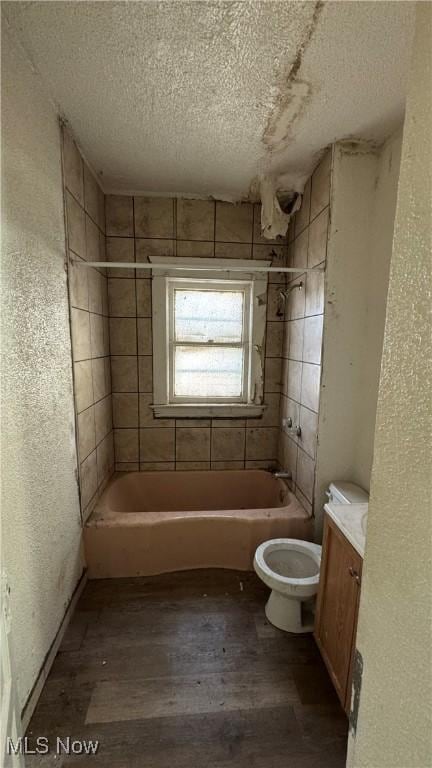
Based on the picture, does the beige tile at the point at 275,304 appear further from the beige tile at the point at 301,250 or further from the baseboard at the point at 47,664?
the baseboard at the point at 47,664

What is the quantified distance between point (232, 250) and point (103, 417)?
60.5 inches

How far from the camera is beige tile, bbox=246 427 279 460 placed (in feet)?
8.63

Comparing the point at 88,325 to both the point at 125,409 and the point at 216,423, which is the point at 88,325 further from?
the point at 216,423

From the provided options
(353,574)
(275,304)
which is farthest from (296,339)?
(353,574)

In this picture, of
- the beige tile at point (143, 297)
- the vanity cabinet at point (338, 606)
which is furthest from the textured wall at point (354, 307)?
the beige tile at point (143, 297)

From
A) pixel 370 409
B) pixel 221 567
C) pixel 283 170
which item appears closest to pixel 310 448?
pixel 370 409

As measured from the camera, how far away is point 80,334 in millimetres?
1807

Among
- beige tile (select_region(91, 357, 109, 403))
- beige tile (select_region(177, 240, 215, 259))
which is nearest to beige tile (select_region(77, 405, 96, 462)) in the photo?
beige tile (select_region(91, 357, 109, 403))

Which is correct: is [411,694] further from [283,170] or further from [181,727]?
[283,170]

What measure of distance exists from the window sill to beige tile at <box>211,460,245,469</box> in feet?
1.23

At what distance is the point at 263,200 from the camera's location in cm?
215

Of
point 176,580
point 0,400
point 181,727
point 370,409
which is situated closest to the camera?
point 0,400

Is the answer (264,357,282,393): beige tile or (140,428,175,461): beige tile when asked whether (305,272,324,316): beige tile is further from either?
(140,428,175,461): beige tile

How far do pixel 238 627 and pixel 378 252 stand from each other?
2.05 meters
